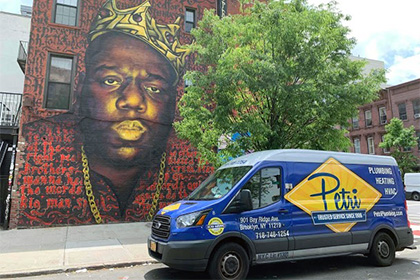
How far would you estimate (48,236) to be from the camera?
31.4 feet

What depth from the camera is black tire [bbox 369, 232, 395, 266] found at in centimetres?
684

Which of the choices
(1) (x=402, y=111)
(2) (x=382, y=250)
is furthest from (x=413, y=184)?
(2) (x=382, y=250)

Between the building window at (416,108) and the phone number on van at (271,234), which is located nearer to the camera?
the phone number on van at (271,234)

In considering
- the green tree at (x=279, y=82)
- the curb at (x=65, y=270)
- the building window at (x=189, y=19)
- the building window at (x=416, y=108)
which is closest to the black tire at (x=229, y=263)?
the curb at (x=65, y=270)

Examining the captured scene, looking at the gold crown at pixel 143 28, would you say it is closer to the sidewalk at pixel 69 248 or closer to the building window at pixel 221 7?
the building window at pixel 221 7

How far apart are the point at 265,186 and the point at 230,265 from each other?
5.23ft

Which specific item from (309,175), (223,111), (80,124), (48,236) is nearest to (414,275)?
(309,175)

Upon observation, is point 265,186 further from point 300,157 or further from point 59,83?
point 59,83

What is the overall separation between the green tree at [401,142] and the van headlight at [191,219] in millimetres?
30251

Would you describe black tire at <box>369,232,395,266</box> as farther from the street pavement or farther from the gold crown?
the gold crown

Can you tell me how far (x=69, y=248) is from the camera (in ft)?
26.8

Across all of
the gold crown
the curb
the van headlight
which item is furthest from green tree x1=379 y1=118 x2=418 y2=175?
the van headlight

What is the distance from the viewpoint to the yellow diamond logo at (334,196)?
6352mm

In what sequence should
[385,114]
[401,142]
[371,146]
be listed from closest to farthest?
[401,142] → [385,114] → [371,146]
